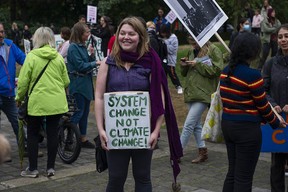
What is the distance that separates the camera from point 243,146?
4645 millimetres

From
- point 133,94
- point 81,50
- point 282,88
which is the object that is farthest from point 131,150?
point 81,50

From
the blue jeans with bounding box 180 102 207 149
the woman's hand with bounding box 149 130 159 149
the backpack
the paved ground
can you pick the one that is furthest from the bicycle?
the backpack

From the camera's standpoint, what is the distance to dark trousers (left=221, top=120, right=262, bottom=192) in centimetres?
463

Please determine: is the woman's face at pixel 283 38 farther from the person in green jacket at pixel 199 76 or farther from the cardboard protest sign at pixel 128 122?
the cardboard protest sign at pixel 128 122

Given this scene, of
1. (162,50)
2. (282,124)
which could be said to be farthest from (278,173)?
(162,50)

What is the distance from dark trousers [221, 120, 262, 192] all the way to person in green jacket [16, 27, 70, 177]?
249cm

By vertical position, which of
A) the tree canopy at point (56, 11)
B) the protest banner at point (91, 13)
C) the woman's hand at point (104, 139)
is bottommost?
the woman's hand at point (104, 139)

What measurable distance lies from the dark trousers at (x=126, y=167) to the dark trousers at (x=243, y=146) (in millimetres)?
786

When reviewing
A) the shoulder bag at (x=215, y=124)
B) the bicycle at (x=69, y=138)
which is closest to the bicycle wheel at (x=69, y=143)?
the bicycle at (x=69, y=138)

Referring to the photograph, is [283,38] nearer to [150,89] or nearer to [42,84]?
[150,89]

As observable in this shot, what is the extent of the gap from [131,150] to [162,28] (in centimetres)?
695

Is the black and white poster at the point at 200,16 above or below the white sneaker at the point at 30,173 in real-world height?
above

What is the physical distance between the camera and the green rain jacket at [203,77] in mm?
6887

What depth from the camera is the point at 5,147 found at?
294 cm
